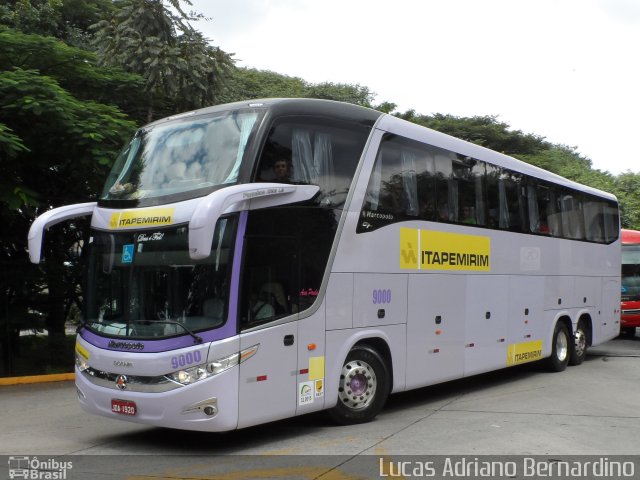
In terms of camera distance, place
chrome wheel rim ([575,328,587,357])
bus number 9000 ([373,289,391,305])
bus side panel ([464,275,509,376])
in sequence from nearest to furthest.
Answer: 1. bus number 9000 ([373,289,391,305])
2. bus side panel ([464,275,509,376])
3. chrome wheel rim ([575,328,587,357])

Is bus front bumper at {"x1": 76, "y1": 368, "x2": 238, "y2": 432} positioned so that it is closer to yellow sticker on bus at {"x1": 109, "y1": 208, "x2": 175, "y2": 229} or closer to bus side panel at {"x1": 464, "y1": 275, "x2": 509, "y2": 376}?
yellow sticker on bus at {"x1": 109, "y1": 208, "x2": 175, "y2": 229}

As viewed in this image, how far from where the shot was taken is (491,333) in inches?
463

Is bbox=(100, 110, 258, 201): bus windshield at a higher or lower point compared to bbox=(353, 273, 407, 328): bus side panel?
higher

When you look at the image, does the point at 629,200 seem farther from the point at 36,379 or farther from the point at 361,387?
the point at 361,387

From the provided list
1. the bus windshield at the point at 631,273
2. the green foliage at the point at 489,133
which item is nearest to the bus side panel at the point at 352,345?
the bus windshield at the point at 631,273

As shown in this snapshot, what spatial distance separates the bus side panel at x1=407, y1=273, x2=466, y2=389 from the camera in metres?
9.84

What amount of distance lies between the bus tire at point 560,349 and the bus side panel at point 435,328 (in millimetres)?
4125

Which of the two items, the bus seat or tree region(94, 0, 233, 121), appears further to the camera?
tree region(94, 0, 233, 121)

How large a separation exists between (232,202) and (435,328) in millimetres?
4467

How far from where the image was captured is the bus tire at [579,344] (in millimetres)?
15129

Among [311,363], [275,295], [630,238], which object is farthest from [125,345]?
[630,238]

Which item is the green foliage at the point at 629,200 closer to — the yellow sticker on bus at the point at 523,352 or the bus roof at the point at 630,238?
the bus roof at the point at 630,238

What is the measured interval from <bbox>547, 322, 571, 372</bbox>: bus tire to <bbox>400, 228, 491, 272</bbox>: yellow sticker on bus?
3540 millimetres

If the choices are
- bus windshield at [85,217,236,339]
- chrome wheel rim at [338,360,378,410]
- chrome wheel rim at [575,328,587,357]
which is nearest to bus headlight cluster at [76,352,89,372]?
bus windshield at [85,217,236,339]
